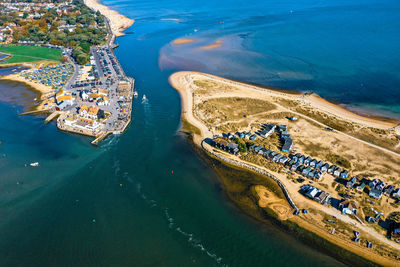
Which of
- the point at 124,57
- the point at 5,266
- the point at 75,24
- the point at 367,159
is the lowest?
the point at 5,266

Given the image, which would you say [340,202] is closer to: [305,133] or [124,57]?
[305,133]

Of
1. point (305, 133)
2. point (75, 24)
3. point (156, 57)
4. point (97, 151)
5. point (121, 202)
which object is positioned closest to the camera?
point (121, 202)

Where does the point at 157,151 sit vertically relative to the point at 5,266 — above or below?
above

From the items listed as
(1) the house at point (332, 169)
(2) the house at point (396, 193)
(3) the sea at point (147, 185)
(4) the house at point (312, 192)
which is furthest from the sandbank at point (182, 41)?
(2) the house at point (396, 193)

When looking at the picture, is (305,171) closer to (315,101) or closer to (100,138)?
(315,101)

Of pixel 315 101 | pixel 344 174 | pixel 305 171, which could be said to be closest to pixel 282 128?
pixel 305 171

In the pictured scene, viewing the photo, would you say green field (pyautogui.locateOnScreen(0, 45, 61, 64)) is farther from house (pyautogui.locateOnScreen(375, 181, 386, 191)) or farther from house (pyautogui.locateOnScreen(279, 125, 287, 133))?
house (pyautogui.locateOnScreen(375, 181, 386, 191))

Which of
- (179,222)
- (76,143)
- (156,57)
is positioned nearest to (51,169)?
(76,143)
